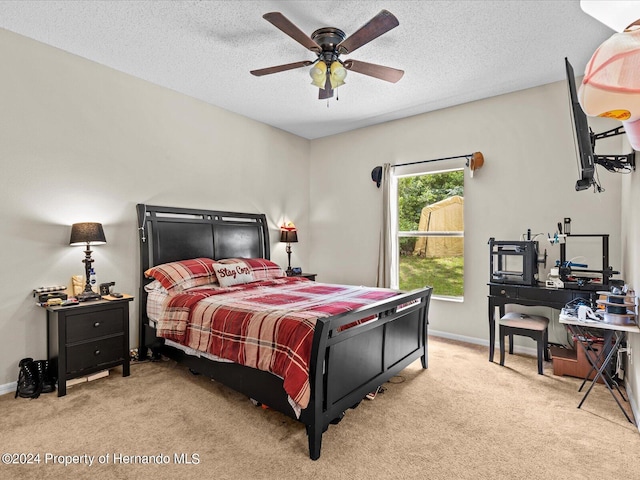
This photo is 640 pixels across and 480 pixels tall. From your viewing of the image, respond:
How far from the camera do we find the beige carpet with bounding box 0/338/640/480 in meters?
1.86

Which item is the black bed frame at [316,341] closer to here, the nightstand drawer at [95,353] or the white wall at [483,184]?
the nightstand drawer at [95,353]

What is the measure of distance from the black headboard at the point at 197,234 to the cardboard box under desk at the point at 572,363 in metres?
3.44

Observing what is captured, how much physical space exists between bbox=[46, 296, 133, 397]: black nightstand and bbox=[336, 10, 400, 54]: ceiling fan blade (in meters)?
2.78

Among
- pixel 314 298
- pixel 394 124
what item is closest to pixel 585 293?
pixel 314 298

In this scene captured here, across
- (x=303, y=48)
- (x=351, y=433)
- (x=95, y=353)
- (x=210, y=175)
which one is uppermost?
(x=303, y=48)

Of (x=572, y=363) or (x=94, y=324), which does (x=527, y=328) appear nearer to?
(x=572, y=363)

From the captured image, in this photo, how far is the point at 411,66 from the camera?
10.9ft

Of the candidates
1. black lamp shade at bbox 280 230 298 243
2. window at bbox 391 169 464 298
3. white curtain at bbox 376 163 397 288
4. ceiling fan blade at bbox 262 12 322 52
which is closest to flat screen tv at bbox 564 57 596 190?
ceiling fan blade at bbox 262 12 322 52

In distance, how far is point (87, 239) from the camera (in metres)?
2.93

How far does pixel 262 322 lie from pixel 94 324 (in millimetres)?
1603

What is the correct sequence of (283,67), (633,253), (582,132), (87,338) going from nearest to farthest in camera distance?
(582,132)
(633,253)
(283,67)
(87,338)

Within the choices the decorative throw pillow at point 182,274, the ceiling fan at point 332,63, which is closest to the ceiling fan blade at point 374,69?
the ceiling fan at point 332,63

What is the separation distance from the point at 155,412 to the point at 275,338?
1.10 metres

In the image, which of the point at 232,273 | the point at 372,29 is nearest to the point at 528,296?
the point at 372,29
